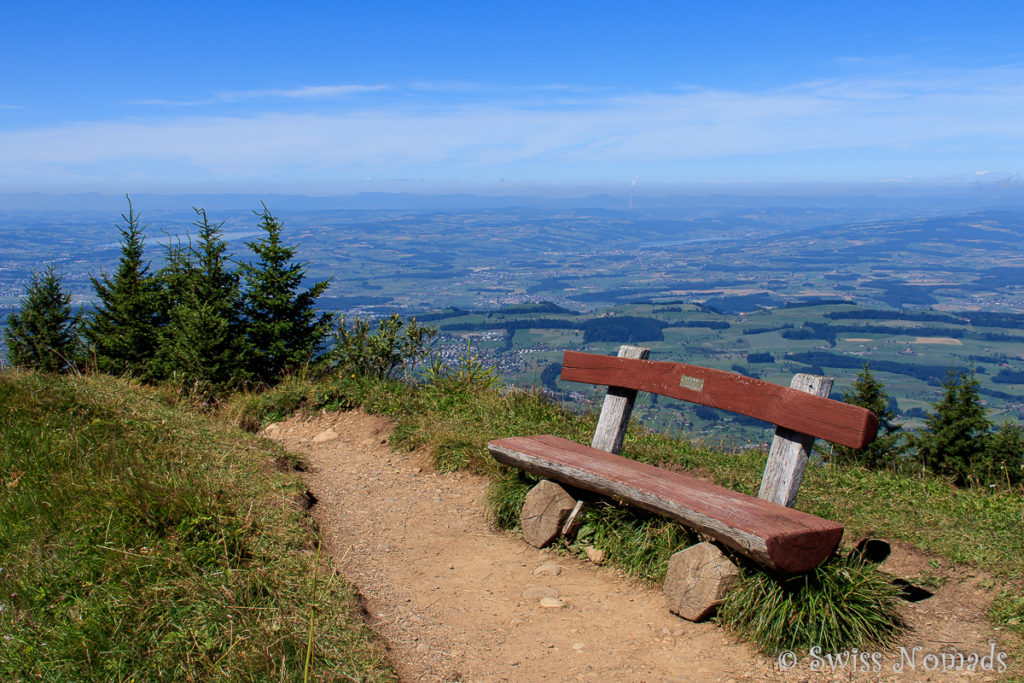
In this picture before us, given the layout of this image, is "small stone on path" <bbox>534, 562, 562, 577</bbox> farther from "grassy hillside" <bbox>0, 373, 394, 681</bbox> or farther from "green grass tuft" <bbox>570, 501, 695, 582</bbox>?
"grassy hillside" <bbox>0, 373, 394, 681</bbox>

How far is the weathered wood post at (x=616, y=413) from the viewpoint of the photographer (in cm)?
451

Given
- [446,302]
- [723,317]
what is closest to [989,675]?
[723,317]

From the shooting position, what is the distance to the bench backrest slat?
10.4 ft

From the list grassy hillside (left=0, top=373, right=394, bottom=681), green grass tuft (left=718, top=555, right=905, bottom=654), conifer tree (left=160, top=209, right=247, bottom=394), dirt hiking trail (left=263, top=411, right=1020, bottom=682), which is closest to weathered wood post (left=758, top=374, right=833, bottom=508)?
green grass tuft (left=718, top=555, right=905, bottom=654)

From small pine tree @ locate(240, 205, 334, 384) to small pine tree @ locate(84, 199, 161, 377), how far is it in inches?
99.8

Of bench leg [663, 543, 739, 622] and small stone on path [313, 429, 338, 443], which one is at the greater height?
bench leg [663, 543, 739, 622]

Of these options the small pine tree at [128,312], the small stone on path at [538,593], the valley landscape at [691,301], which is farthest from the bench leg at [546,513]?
the small pine tree at [128,312]

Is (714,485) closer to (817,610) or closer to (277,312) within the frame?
(817,610)

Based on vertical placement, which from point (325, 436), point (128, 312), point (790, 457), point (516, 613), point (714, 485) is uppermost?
point (790, 457)

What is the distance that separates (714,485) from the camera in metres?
3.75

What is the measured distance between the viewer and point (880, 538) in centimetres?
394

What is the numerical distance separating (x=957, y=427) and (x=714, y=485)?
26.7 feet

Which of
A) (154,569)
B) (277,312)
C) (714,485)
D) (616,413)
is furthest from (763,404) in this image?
(277,312)

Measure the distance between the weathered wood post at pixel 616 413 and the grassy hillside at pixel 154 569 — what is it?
6.34 feet
